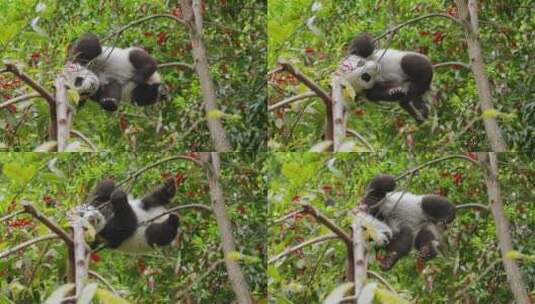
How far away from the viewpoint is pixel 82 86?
3219 mm

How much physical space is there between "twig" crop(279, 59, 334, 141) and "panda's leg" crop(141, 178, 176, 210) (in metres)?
0.60

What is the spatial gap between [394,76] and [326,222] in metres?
0.65

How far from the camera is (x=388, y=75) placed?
10.7 feet

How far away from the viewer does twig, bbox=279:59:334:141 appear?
3.05 metres

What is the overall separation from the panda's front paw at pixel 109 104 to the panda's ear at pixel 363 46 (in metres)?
0.87

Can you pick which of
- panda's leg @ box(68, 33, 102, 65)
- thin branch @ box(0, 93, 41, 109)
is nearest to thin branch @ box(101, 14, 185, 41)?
panda's leg @ box(68, 33, 102, 65)

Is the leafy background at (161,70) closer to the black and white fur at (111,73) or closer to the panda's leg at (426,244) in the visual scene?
the black and white fur at (111,73)

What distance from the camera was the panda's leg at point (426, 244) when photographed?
128 inches

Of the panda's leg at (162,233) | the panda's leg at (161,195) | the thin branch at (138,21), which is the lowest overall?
the panda's leg at (162,233)

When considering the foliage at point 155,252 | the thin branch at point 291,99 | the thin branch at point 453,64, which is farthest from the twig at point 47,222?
the thin branch at point 453,64

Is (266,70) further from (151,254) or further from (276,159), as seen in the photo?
Answer: (151,254)

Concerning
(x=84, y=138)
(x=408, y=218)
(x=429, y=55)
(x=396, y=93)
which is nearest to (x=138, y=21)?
(x=84, y=138)

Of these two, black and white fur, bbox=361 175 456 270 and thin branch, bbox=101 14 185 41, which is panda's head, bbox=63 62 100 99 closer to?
thin branch, bbox=101 14 185 41

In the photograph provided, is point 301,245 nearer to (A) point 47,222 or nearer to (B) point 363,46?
(B) point 363,46
